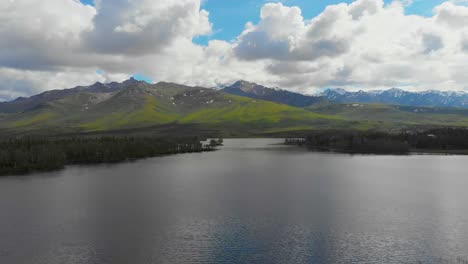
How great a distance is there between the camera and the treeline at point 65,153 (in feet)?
383

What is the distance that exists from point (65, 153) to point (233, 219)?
10484 centimetres

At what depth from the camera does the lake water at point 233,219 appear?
140 feet

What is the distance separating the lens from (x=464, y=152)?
185250 millimetres

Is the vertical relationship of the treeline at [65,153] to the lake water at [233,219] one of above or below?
above

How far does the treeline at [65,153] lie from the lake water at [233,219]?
15416 millimetres

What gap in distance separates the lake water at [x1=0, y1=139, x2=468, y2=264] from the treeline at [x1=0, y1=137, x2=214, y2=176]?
1542 centimetres

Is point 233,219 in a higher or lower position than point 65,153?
lower

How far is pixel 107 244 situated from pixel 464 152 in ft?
606

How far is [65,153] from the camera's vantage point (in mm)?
142750

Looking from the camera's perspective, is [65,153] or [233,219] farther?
[65,153]

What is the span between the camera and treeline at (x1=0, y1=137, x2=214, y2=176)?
117 meters

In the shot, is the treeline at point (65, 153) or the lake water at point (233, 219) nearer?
the lake water at point (233, 219)

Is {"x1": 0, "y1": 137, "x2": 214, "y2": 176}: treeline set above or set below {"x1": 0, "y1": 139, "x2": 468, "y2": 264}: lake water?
above

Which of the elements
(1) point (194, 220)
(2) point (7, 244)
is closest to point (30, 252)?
(2) point (7, 244)
